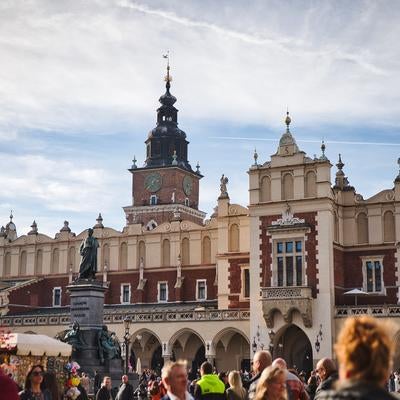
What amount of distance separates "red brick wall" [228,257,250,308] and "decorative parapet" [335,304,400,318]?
6.45 meters

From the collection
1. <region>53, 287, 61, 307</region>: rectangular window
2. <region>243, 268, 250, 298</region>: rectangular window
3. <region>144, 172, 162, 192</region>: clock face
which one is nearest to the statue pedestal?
Answer: <region>243, 268, 250, 298</region>: rectangular window

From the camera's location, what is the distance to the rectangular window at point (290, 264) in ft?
134

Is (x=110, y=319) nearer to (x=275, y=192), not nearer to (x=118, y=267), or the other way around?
(x=118, y=267)

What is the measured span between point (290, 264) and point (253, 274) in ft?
7.07

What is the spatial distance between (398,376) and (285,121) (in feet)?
51.6

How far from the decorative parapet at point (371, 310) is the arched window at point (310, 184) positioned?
620cm

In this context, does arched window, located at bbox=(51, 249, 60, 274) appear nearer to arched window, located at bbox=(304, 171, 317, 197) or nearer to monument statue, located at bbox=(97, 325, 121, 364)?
arched window, located at bbox=(304, 171, 317, 197)

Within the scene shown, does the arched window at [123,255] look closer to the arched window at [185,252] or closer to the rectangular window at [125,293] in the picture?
the rectangular window at [125,293]

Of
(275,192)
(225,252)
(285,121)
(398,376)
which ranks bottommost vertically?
(398,376)

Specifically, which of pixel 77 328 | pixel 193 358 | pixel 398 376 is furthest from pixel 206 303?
pixel 77 328

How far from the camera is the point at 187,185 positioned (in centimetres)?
7112

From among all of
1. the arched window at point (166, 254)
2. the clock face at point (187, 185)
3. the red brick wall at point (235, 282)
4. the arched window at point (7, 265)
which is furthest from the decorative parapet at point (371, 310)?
the clock face at point (187, 185)

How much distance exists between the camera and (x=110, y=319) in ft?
151

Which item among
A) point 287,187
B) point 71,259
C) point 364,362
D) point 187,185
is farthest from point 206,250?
point 364,362
